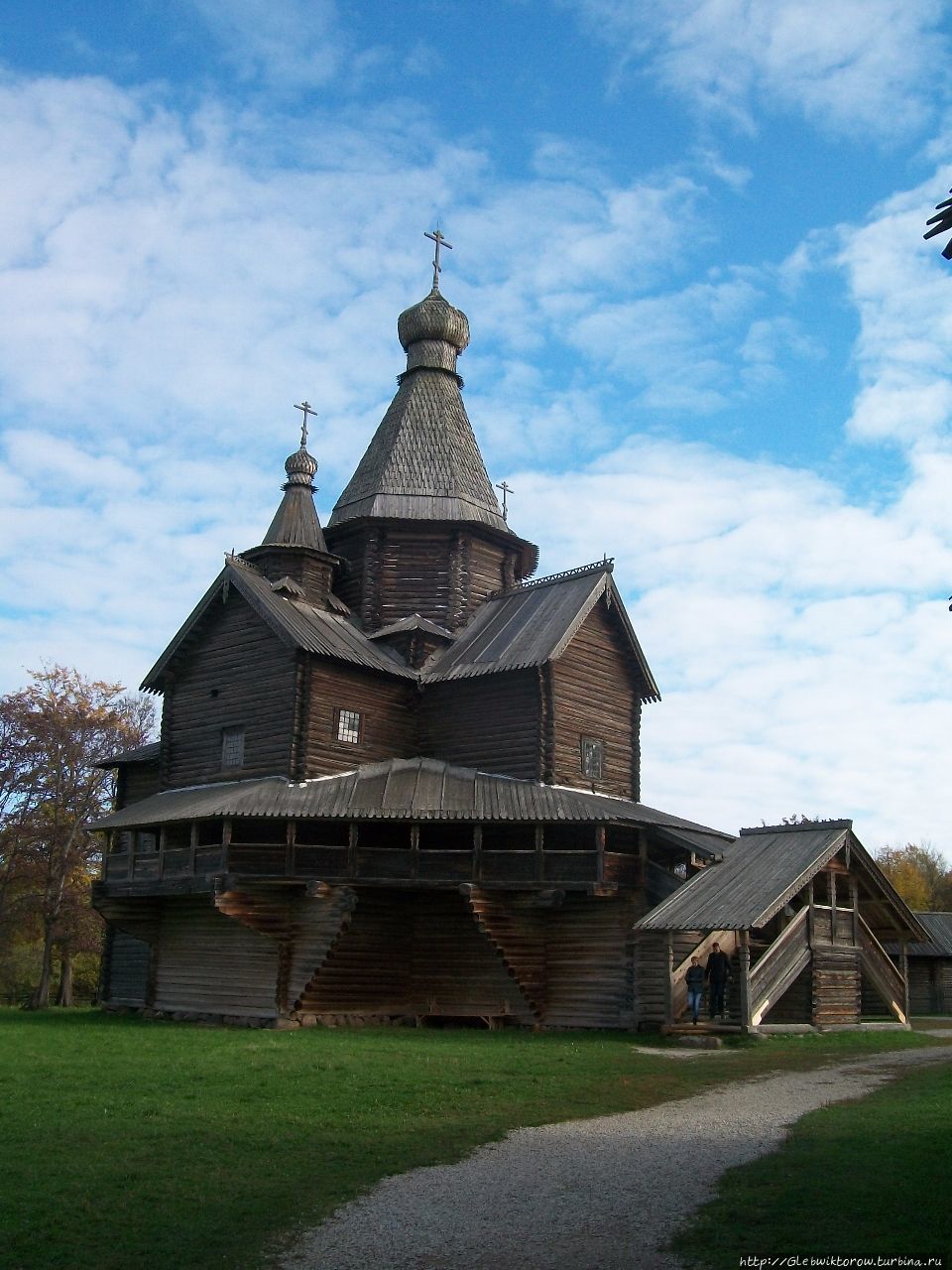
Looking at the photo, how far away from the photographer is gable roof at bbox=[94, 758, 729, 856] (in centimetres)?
2472

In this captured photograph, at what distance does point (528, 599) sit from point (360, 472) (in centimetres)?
671

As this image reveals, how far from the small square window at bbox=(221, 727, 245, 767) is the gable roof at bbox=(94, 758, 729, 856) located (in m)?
0.55

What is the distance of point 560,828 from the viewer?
89.4 ft

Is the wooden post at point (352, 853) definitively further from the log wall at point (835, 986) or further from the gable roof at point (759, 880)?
the log wall at point (835, 986)

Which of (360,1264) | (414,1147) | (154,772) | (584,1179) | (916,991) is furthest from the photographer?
(916,991)

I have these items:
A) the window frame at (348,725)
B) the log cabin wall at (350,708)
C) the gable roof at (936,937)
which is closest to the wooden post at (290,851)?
the log cabin wall at (350,708)

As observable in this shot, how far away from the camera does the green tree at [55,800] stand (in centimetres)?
4141

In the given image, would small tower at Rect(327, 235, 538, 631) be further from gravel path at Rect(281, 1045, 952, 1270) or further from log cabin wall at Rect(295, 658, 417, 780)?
gravel path at Rect(281, 1045, 952, 1270)

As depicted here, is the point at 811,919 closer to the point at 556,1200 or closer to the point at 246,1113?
the point at 246,1113

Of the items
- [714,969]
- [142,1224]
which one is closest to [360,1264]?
[142,1224]

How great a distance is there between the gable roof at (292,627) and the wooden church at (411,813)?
80 millimetres

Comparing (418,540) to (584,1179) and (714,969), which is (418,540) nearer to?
(714,969)

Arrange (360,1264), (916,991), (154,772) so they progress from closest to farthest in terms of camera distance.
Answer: (360,1264), (154,772), (916,991)

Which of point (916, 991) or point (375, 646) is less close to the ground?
point (375, 646)
